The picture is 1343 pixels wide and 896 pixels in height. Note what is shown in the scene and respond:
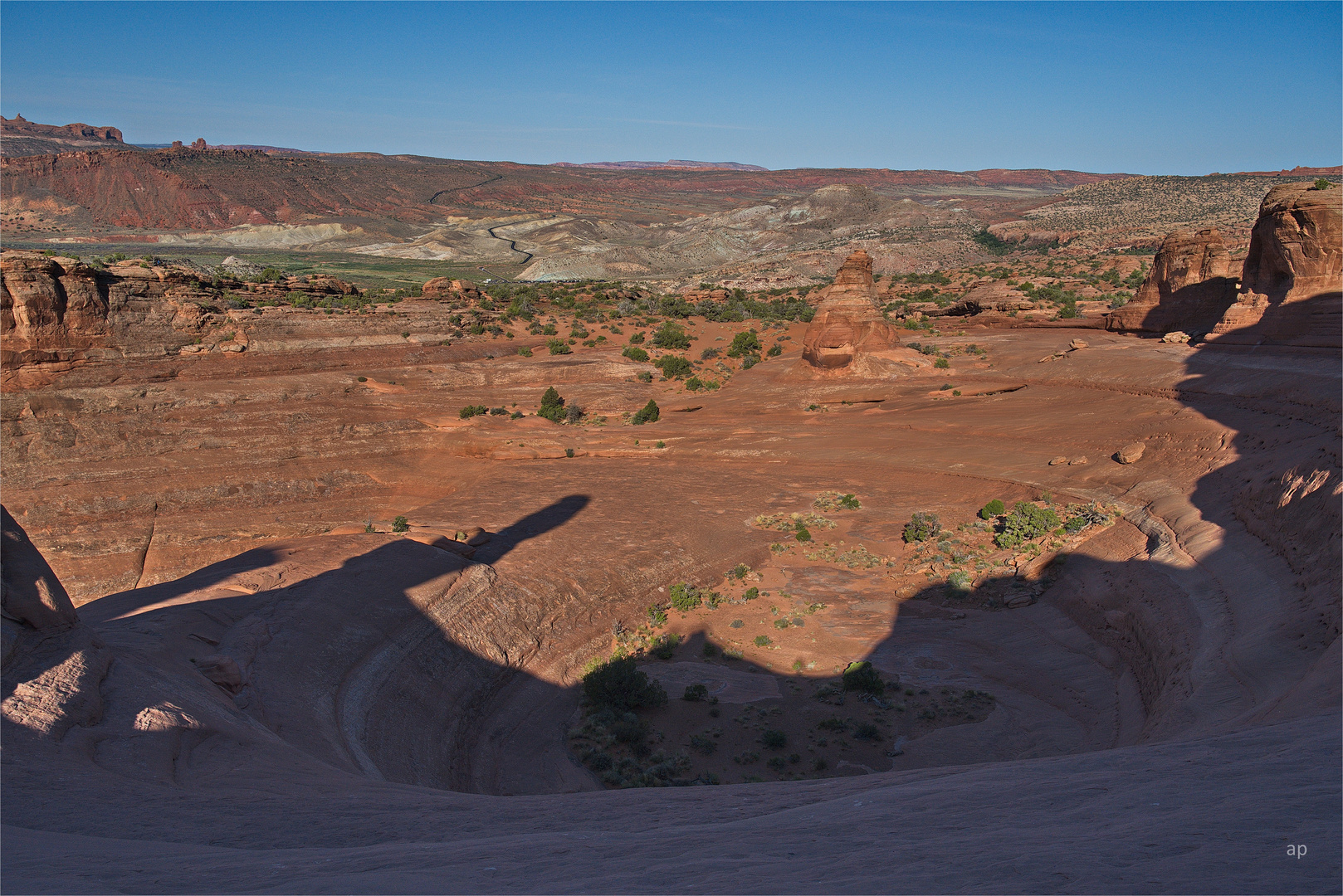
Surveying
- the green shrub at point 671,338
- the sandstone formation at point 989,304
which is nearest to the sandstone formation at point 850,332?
the green shrub at point 671,338

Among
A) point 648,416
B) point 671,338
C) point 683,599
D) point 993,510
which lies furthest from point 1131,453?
point 671,338

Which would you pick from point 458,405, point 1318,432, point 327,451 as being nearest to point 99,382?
point 327,451

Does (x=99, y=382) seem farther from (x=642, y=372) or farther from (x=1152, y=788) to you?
(x=1152, y=788)

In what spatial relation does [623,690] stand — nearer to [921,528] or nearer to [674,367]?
[921,528]

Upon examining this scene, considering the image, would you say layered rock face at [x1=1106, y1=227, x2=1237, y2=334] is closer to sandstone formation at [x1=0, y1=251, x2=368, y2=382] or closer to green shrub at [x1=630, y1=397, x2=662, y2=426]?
green shrub at [x1=630, y1=397, x2=662, y2=426]

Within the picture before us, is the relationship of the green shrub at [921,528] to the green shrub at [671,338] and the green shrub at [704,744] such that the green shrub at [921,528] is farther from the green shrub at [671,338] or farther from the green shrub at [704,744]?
the green shrub at [671,338]

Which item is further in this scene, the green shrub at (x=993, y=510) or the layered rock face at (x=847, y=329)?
the layered rock face at (x=847, y=329)

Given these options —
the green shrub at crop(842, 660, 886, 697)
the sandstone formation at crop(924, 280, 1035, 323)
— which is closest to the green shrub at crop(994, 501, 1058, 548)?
the green shrub at crop(842, 660, 886, 697)
